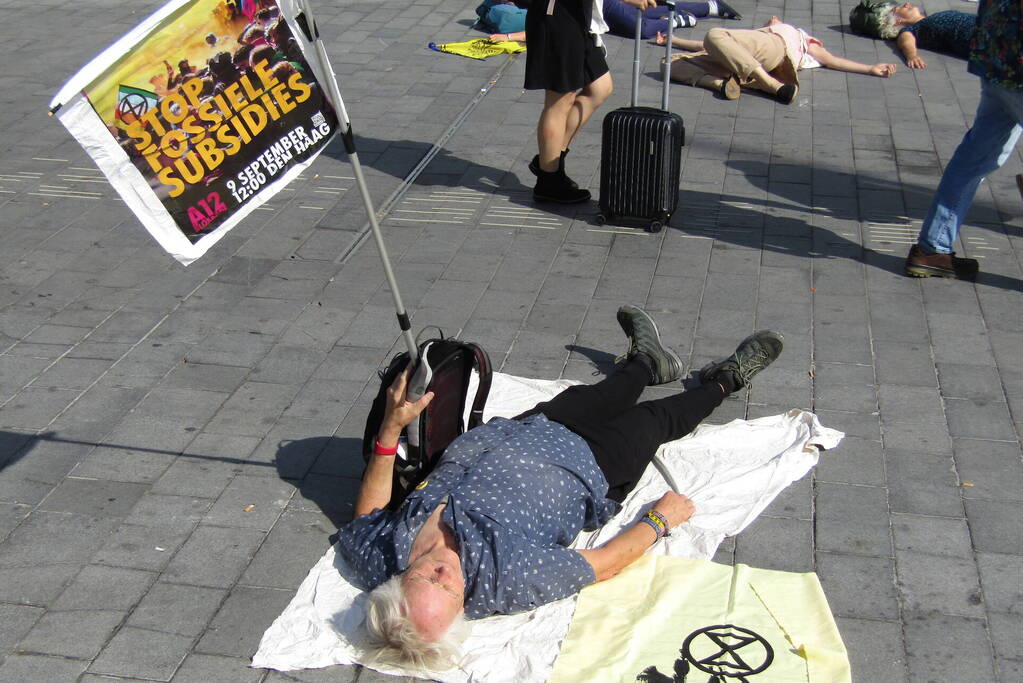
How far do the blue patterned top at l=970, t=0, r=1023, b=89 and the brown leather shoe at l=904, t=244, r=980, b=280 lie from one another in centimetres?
95

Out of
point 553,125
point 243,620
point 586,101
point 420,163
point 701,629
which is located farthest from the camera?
point 420,163

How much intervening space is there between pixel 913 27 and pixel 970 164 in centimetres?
518

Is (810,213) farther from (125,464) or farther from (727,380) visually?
(125,464)

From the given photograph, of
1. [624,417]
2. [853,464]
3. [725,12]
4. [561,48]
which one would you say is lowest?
[725,12]

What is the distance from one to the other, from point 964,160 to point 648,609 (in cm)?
347

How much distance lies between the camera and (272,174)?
3.70 m

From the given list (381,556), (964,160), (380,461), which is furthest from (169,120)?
(964,160)

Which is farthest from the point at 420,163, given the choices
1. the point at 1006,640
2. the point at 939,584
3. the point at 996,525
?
the point at 1006,640

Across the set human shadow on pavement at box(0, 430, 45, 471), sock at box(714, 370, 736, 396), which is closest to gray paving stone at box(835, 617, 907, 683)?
sock at box(714, 370, 736, 396)

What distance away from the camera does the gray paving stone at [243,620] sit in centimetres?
346

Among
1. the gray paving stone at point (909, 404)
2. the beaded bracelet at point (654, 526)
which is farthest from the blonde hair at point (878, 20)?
the beaded bracelet at point (654, 526)

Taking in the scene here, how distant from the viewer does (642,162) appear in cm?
639

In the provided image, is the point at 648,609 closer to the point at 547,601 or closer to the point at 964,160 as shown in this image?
the point at 547,601

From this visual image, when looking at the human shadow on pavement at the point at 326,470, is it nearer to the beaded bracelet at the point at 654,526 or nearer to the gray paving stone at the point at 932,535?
the beaded bracelet at the point at 654,526
